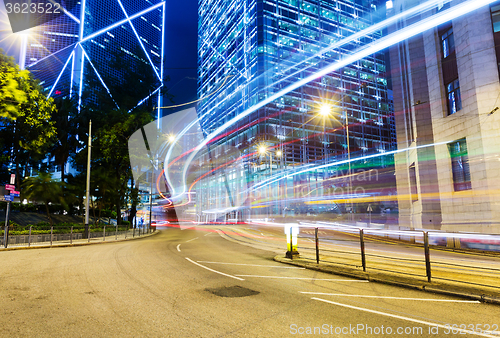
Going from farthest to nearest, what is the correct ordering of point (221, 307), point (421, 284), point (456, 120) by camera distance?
point (456, 120) < point (421, 284) < point (221, 307)

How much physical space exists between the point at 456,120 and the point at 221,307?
887 inches

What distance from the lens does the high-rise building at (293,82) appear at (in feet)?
263

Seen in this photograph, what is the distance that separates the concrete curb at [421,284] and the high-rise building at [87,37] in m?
76.5

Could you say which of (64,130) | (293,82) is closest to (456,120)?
(64,130)

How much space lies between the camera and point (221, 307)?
5957mm

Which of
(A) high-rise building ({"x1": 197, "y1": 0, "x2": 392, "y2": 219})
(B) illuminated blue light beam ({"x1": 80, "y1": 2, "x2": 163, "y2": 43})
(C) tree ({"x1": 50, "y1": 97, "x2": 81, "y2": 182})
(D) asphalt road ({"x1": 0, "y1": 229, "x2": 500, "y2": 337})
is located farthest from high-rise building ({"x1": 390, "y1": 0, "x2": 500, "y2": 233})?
(B) illuminated blue light beam ({"x1": 80, "y1": 2, "x2": 163, "y2": 43})

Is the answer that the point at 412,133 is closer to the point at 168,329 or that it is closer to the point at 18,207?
the point at 168,329

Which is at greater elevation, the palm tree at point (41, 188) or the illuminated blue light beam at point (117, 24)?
the illuminated blue light beam at point (117, 24)

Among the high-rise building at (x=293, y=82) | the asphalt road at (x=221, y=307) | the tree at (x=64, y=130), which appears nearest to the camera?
the asphalt road at (x=221, y=307)

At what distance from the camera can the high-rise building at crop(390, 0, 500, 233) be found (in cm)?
1936

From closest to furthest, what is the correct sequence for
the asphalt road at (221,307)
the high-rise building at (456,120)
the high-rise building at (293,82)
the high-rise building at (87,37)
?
the asphalt road at (221,307) → the high-rise building at (456,120) → the high-rise building at (293,82) → the high-rise building at (87,37)

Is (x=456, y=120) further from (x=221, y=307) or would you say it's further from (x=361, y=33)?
(x=221, y=307)

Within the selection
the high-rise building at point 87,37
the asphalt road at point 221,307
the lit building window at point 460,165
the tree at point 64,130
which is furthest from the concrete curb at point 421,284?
the high-rise building at point 87,37

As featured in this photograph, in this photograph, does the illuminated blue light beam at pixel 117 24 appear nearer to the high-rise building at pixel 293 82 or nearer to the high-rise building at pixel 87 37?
the high-rise building at pixel 87 37
